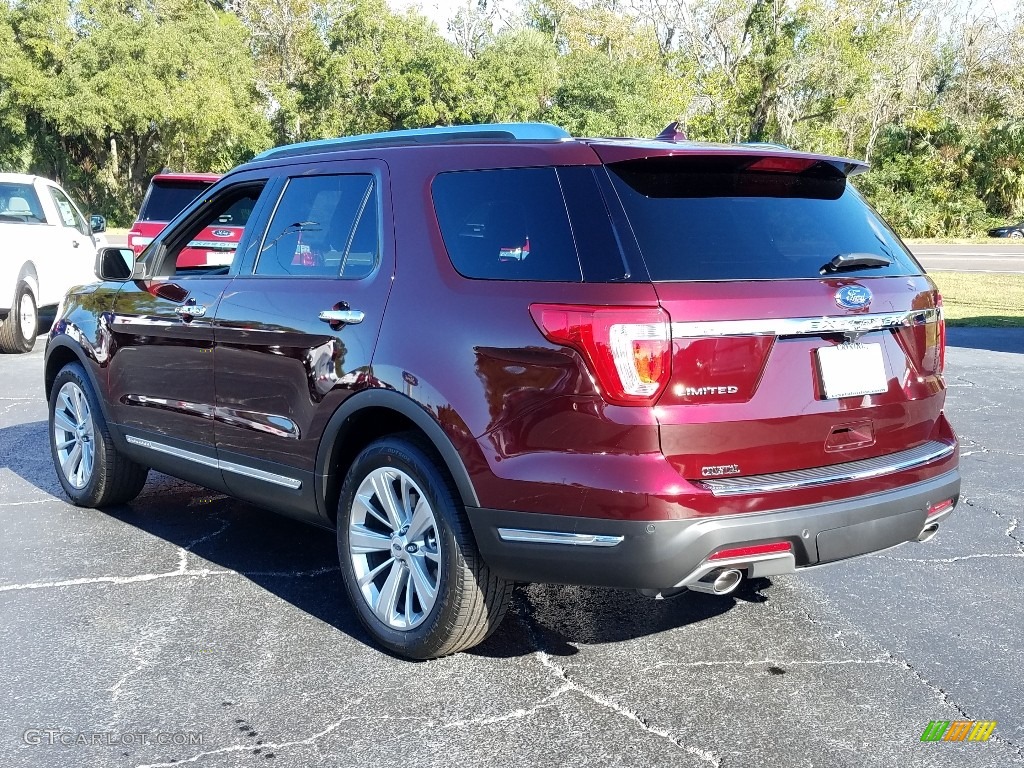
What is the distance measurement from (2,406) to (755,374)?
754 cm

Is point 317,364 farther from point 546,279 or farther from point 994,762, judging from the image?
point 994,762

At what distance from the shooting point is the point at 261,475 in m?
4.45

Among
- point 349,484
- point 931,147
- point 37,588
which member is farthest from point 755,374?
point 931,147

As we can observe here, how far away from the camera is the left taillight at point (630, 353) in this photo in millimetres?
3164

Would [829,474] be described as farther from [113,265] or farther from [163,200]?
[163,200]

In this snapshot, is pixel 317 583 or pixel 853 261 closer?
pixel 853 261

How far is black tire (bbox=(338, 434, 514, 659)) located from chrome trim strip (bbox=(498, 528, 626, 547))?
21 centimetres

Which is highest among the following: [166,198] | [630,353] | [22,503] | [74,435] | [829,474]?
[166,198]

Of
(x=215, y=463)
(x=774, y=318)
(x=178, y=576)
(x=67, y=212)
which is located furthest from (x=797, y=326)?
(x=67, y=212)

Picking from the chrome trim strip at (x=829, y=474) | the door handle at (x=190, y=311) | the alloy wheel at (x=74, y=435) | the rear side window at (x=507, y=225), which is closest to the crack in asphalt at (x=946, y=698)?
the chrome trim strip at (x=829, y=474)

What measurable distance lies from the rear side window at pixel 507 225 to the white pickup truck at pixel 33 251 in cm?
946

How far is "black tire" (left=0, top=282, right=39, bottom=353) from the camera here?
11.7 metres

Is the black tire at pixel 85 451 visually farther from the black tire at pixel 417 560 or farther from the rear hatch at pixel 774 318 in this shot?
the rear hatch at pixel 774 318

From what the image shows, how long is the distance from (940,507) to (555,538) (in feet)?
4.79
